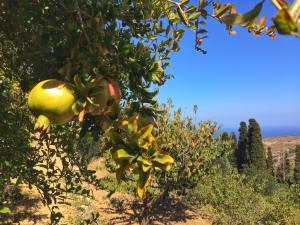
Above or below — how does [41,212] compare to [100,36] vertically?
below

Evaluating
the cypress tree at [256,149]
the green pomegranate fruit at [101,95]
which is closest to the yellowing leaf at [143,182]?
the green pomegranate fruit at [101,95]

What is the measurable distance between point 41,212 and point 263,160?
2898 centimetres

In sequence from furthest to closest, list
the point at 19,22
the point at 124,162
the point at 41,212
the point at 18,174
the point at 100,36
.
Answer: the point at 41,212 → the point at 18,174 → the point at 19,22 → the point at 100,36 → the point at 124,162

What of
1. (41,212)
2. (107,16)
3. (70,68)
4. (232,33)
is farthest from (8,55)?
(41,212)

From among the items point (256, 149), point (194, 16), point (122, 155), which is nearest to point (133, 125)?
point (122, 155)

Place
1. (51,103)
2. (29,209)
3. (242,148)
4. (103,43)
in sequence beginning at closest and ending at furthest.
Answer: (51,103), (103,43), (29,209), (242,148)

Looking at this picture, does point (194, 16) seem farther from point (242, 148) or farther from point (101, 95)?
point (242, 148)

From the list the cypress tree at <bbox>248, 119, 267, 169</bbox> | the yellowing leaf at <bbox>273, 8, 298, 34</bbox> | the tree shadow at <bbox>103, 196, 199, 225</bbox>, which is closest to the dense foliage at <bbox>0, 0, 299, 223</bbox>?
the yellowing leaf at <bbox>273, 8, 298, 34</bbox>

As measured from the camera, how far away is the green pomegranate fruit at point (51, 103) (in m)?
1.02

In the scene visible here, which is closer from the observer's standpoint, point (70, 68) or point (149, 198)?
point (70, 68)

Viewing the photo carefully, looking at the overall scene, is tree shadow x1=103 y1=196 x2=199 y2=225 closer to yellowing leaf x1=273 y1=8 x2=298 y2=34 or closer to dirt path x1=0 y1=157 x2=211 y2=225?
dirt path x1=0 y1=157 x2=211 y2=225

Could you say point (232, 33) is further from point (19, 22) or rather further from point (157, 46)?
point (19, 22)

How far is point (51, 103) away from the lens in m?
1.01

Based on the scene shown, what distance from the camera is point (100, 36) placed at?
143cm
